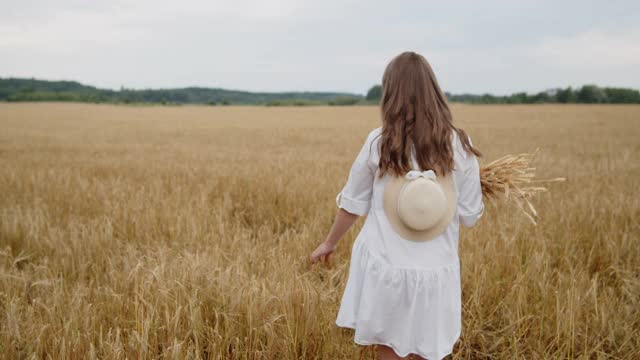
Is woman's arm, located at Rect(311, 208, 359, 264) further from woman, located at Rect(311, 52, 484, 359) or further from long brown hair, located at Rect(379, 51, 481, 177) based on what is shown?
long brown hair, located at Rect(379, 51, 481, 177)

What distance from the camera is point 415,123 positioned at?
1646mm

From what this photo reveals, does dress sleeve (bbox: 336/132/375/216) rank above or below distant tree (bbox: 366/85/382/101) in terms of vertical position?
below

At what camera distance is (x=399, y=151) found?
1.63 metres

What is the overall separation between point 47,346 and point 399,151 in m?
1.70

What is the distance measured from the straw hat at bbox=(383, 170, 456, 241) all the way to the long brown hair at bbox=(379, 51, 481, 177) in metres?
0.05

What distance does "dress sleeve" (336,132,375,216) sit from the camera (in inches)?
68.9

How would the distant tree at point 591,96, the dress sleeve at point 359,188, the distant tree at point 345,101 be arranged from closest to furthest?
the dress sleeve at point 359,188 < the distant tree at point 591,96 < the distant tree at point 345,101

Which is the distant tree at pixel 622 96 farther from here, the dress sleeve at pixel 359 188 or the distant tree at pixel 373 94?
the dress sleeve at pixel 359 188

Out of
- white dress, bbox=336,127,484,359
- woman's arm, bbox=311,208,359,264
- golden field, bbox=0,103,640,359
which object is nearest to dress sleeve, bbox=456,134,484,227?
white dress, bbox=336,127,484,359

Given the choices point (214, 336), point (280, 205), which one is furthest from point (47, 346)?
point (280, 205)

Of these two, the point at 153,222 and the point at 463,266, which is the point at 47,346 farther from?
the point at 463,266

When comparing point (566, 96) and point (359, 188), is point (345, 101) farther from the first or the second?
point (359, 188)

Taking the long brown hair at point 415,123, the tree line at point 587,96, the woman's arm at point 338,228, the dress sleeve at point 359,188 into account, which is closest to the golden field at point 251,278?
the woman's arm at point 338,228

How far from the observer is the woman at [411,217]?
1.63 meters
